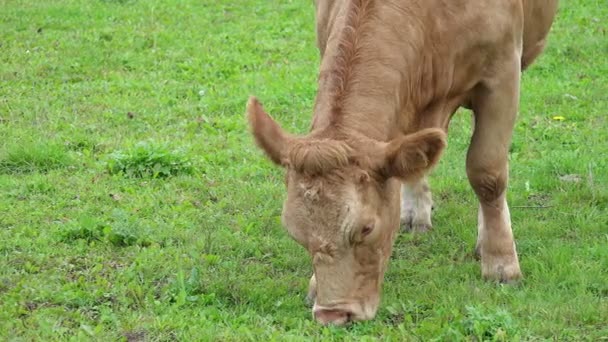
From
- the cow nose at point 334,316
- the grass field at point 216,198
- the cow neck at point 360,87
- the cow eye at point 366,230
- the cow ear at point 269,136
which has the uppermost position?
the cow neck at point 360,87

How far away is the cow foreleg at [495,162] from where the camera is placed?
7.09 meters

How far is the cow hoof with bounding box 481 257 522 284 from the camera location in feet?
23.2

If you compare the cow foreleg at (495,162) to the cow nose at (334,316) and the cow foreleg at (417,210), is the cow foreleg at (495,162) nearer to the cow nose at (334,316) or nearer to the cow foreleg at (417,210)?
the cow foreleg at (417,210)

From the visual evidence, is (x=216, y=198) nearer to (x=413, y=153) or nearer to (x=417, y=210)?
(x=417, y=210)

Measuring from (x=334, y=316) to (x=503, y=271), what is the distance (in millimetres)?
1481

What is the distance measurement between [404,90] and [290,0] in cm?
1070

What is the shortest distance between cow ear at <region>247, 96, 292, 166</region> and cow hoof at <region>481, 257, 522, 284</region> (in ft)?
5.59

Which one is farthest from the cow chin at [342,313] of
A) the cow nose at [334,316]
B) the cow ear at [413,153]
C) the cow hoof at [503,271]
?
the cow hoof at [503,271]

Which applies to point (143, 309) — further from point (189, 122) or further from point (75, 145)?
point (189, 122)

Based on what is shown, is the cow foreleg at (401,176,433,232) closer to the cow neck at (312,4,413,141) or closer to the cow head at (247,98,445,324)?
the cow neck at (312,4,413,141)

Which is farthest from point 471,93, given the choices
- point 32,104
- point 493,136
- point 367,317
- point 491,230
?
point 32,104

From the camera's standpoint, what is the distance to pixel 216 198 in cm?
909

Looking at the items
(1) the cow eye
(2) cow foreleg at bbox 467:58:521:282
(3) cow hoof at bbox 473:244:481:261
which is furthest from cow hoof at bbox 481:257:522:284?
(1) the cow eye

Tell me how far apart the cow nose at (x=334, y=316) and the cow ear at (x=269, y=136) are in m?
0.80
